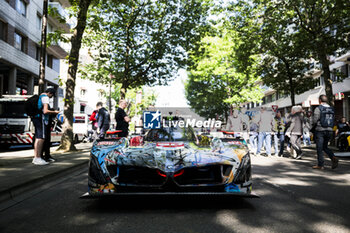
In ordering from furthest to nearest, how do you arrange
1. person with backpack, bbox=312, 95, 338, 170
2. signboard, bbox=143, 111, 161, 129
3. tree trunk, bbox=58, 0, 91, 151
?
1. tree trunk, bbox=58, 0, 91, 151
2. signboard, bbox=143, 111, 161, 129
3. person with backpack, bbox=312, 95, 338, 170

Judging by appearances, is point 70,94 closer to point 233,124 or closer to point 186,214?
point 233,124

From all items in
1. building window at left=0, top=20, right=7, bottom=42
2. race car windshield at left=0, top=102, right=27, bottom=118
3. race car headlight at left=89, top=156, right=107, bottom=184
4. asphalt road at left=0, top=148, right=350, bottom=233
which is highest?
building window at left=0, top=20, right=7, bottom=42

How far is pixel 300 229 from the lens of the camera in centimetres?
273

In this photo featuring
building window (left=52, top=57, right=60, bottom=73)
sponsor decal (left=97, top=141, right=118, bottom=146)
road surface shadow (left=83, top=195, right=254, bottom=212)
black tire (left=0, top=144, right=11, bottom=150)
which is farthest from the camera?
building window (left=52, top=57, right=60, bottom=73)

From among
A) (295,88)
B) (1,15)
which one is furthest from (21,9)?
(295,88)

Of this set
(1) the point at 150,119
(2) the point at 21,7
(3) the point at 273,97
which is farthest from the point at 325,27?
(3) the point at 273,97

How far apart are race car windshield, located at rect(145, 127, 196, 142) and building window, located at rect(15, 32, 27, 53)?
19.5 meters

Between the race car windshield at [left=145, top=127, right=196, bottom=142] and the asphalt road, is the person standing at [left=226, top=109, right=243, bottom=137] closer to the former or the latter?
the race car windshield at [left=145, top=127, right=196, bottom=142]

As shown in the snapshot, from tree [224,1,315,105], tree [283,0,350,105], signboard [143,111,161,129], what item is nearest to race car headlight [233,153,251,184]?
signboard [143,111,161,129]

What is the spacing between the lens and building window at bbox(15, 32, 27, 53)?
807 inches

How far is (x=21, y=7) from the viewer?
21047 mm

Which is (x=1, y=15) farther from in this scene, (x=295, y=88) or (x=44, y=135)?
(x=295, y=88)

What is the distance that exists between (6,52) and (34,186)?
662 inches

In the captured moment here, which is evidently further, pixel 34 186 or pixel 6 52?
pixel 6 52
